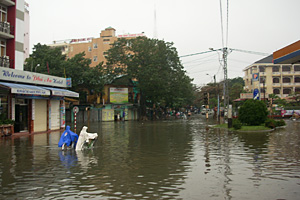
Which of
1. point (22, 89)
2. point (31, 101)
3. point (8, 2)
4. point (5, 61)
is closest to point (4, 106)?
point (22, 89)

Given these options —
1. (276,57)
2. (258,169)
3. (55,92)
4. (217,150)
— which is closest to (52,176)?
(258,169)

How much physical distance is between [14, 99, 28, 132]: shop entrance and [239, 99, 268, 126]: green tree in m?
19.3

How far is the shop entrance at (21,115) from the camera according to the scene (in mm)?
24469

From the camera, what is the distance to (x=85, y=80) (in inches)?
1858

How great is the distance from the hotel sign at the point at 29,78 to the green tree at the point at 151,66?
20.3 m

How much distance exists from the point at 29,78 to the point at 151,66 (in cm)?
2710

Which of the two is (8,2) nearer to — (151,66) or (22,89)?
(22,89)

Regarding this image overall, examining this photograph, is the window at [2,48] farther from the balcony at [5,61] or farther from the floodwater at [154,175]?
the floodwater at [154,175]

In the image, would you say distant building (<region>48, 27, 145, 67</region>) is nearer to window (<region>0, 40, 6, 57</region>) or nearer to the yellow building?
the yellow building

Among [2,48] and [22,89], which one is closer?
[22,89]

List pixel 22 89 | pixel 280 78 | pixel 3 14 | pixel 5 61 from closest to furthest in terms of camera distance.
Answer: pixel 22 89
pixel 5 61
pixel 3 14
pixel 280 78

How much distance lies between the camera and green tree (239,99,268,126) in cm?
2502

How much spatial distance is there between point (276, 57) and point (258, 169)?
8.62 meters

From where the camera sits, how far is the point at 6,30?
25.1m
